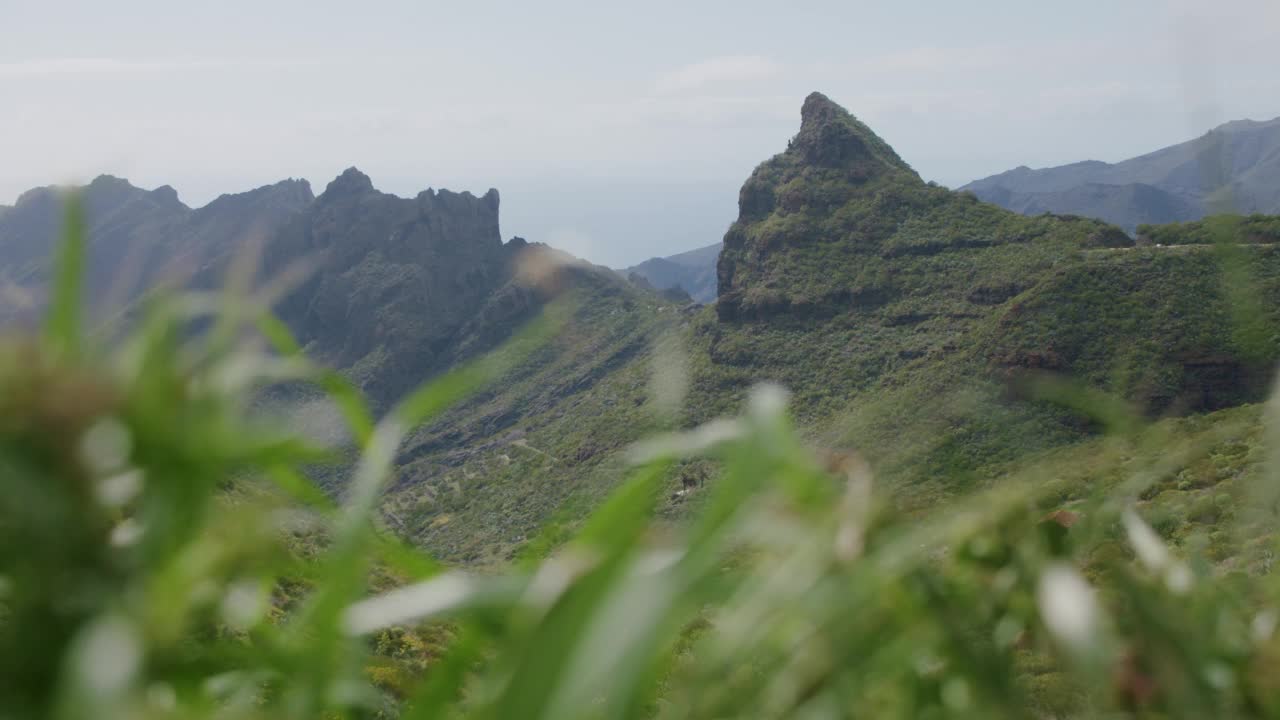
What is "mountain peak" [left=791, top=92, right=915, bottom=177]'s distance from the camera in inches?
3821

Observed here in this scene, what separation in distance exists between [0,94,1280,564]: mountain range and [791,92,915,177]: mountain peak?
1.07ft

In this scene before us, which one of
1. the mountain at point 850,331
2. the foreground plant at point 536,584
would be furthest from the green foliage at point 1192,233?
the foreground plant at point 536,584

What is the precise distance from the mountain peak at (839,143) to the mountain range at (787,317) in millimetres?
326

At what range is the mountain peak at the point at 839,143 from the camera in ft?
318

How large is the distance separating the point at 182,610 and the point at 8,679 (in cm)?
9

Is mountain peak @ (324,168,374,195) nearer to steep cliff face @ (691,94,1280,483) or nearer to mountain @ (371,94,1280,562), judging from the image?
mountain @ (371,94,1280,562)

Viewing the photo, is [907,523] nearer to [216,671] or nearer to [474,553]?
[216,671]

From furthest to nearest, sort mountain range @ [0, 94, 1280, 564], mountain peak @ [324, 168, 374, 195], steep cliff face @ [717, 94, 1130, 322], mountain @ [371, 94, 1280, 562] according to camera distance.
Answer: mountain peak @ [324, 168, 374, 195] < steep cliff face @ [717, 94, 1130, 322] < mountain range @ [0, 94, 1280, 564] < mountain @ [371, 94, 1280, 562]

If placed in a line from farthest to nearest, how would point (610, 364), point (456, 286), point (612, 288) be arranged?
point (456, 286)
point (612, 288)
point (610, 364)

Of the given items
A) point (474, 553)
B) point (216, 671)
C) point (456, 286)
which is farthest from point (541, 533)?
point (456, 286)

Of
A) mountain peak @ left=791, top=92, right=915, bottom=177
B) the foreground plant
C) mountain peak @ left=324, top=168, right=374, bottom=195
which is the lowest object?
the foreground plant

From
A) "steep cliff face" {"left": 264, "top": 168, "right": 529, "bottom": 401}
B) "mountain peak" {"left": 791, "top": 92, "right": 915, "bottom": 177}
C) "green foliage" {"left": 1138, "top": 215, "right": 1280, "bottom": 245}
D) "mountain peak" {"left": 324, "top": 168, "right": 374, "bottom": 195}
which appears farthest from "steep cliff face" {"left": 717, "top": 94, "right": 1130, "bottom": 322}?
"mountain peak" {"left": 324, "top": 168, "right": 374, "bottom": 195}

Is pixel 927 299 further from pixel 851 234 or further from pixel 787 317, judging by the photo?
pixel 851 234

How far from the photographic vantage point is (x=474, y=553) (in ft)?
211
